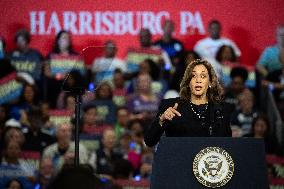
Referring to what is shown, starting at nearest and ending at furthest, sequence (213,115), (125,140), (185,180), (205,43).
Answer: (185,180) < (213,115) < (125,140) < (205,43)

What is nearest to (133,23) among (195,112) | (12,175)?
(12,175)

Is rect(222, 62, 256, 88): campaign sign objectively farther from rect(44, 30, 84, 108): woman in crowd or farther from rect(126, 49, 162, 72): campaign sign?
rect(44, 30, 84, 108): woman in crowd

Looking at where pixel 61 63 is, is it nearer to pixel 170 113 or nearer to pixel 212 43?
pixel 212 43

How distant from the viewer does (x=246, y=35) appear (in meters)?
8.52

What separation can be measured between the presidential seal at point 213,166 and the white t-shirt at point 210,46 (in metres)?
5.20

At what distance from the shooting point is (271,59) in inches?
326

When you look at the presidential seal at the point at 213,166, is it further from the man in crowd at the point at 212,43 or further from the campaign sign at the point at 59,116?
the man in crowd at the point at 212,43

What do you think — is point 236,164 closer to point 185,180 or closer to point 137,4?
point 185,180

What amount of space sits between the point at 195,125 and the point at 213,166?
384 mm

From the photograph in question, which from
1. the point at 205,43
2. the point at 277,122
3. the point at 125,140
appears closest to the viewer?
the point at 125,140

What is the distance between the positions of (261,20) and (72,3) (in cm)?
215

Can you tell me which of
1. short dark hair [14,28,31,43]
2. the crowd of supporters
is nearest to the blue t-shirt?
the crowd of supporters

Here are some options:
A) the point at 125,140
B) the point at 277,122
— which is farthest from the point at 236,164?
the point at 277,122

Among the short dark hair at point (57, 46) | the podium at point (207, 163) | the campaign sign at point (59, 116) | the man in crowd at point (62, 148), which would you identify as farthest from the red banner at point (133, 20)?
the podium at point (207, 163)
